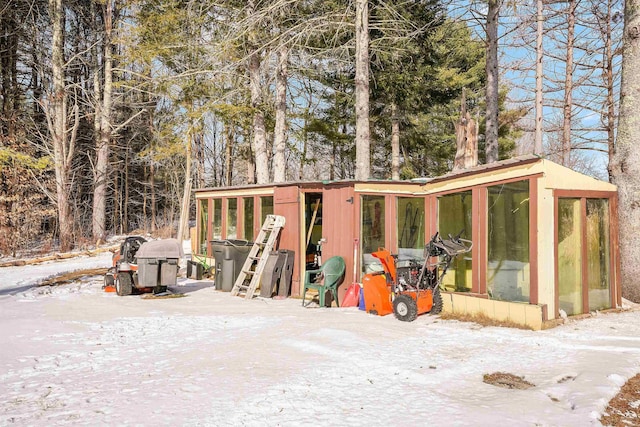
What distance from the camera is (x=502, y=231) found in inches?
255

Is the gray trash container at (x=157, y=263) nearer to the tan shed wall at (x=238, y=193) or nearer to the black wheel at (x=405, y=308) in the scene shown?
the tan shed wall at (x=238, y=193)

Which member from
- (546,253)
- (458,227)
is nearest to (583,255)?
(546,253)

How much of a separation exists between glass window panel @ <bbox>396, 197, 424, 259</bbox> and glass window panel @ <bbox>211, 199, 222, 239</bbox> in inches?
238

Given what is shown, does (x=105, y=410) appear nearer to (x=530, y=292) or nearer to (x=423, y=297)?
(x=423, y=297)

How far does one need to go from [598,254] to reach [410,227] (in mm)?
3176

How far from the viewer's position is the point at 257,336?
5.59 m

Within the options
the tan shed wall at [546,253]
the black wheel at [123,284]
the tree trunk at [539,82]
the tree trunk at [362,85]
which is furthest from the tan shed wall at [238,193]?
the tree trunk at [539,82]

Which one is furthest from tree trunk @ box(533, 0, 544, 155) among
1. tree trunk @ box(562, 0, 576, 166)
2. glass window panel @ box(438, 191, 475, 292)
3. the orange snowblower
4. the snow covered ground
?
the snow covered ground

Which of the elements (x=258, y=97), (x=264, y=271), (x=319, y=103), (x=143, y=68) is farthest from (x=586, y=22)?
(x=143, y=68)

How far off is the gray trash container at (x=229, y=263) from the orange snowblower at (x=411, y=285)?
3.69 m

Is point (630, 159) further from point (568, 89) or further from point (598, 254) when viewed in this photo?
point (568, 89)

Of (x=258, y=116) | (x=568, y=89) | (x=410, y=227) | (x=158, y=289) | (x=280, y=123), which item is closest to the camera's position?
(x=410, y=227)

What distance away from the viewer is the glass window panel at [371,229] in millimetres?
8578

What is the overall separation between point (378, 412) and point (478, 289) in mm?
3994
